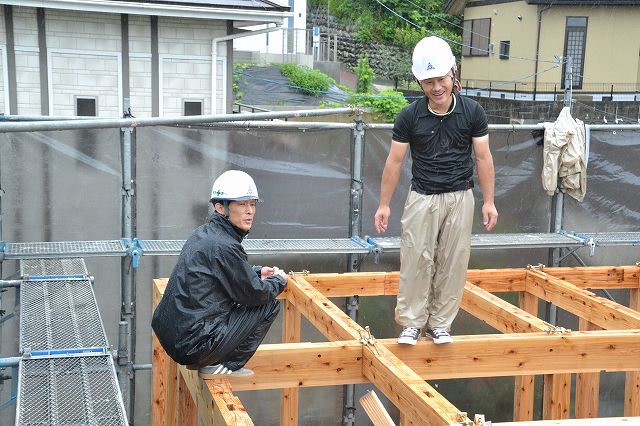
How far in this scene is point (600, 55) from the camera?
79.5 feet

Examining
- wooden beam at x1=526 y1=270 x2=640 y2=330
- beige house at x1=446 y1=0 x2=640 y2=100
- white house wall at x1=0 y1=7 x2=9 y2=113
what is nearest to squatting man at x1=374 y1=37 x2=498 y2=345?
wooden beam at x1=526 y1=270 x2=640 y2=330

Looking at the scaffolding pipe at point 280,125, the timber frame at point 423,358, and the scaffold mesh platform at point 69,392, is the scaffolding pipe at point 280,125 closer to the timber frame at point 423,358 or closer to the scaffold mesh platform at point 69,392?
the timber frame at point 423,358

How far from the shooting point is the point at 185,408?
210 inches

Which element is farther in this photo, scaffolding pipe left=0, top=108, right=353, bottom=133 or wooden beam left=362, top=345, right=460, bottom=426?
scaffolding pipe left=0, top=108, right=353, bottom=133

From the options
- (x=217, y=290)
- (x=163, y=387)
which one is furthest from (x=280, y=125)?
(x=217, y=290)

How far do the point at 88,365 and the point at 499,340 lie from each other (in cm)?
224

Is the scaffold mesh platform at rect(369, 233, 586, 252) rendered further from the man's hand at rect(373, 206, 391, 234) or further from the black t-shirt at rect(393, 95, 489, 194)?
the black t-shirt at rect(393, 95, 489, 194)

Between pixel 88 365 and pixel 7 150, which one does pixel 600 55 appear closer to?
pixel 7 150

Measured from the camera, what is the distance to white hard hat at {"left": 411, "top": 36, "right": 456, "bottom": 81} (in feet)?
15.0

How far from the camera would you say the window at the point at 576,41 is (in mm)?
24297

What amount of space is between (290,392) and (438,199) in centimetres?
184

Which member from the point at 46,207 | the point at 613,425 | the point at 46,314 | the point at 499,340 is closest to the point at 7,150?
the point at 46,207

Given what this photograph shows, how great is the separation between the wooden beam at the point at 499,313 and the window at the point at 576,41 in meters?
19.6

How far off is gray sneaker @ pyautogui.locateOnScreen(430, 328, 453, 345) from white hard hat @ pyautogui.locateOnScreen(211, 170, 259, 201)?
4.83 ft
